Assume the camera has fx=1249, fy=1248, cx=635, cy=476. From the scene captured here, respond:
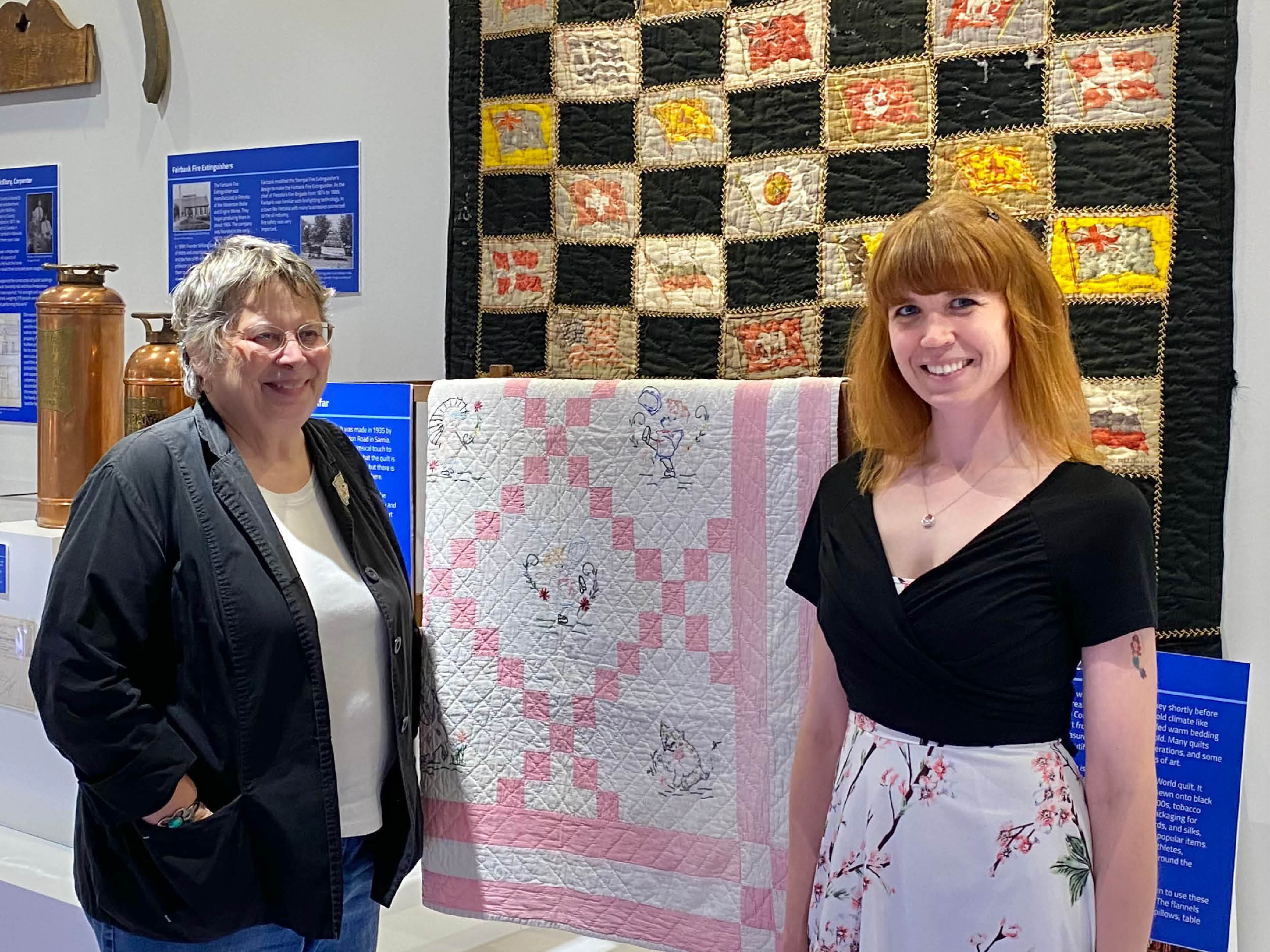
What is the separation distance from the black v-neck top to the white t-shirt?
66cm

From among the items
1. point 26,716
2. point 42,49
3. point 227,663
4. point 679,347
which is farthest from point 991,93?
point 42,49

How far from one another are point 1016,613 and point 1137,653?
0.39ft

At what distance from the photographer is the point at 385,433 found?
2.29 m

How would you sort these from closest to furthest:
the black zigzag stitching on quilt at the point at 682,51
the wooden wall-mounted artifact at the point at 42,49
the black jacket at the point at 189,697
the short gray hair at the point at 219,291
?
the black jacket at the point at 189,697, the short gray hair at the point at 219,291, the black zigzag stitching on quilt at the point at 682,51, the wooden wall-mounted artifact at the point at 42,49

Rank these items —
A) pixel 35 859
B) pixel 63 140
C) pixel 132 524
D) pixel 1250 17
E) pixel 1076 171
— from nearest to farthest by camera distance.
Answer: pixel 132 524 → pixel 1250 17 → pixel 1076 171 → pixel 35 859 → pixel 63 140

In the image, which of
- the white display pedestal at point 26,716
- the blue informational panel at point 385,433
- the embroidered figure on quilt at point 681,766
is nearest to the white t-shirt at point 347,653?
the embroidered figure on quilt at point 681,766

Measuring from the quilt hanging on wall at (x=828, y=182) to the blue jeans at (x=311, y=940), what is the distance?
92cm

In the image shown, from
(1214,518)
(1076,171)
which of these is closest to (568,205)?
(1076,171)

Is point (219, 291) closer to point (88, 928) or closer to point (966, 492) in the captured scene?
point (966, 492)

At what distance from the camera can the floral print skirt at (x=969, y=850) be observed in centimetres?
119

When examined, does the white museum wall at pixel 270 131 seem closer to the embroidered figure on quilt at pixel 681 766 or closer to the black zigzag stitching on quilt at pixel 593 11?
the black zigzag stitching on quilt at pixel 593 11

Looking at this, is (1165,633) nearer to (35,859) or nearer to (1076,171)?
(1076,171)

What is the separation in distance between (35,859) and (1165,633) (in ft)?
6.83

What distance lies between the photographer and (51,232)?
302 centimetres
